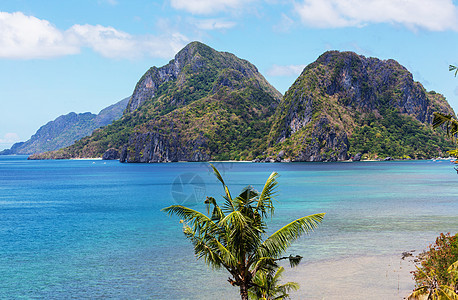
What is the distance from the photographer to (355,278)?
32812 mm

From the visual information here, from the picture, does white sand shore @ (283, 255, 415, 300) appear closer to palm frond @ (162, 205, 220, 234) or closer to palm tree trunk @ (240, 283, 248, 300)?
palm tree trunk @ (240, 283, 248, 300)

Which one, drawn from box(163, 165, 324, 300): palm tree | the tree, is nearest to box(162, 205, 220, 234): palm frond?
box(163, 165, 324, 300): palm tree

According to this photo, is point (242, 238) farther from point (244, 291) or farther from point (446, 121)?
point (446, 121)

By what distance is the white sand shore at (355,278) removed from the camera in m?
29.5

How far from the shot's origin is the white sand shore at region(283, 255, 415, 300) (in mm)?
29456

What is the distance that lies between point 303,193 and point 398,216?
3708cm

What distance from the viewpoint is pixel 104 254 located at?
42.4 m

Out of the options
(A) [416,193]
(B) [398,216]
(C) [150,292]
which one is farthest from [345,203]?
(C) [150,292]

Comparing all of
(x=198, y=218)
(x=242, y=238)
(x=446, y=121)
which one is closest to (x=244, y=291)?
(x=242, y=238)

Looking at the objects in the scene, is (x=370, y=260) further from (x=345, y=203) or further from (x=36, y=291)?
(x=345, y=203)

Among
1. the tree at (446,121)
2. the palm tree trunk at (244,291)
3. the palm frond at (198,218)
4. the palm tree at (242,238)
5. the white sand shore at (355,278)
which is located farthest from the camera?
the white sand shore at (355,278)

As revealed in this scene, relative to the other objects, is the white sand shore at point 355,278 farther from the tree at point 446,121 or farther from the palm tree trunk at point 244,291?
the tree at point 446,121

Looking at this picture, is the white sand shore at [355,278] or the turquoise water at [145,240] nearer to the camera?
the white sand shore at [355,278]

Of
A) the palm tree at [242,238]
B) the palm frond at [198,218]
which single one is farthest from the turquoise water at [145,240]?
the palm frond at [198,218]
